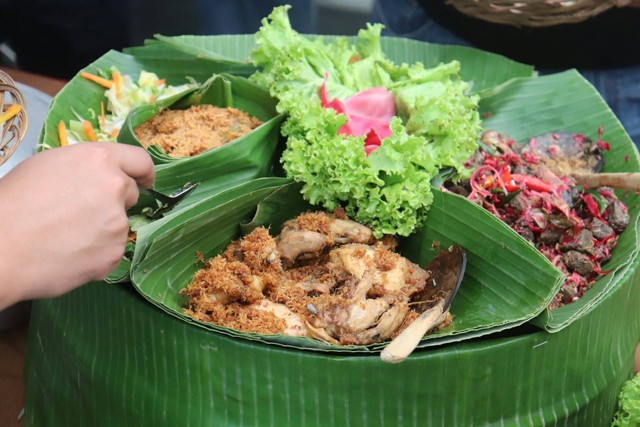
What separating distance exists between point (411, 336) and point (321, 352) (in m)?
0.21

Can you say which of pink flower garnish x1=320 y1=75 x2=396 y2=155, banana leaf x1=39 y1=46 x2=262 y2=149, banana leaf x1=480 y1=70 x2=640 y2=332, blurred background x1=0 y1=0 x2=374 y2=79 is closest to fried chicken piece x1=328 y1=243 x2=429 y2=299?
pink flower garnish x1=320 y1=75 x2=396 y2=155

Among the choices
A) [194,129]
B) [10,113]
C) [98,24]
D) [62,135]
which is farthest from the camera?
[98,24]

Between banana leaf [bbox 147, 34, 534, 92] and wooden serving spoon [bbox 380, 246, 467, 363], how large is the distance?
105 centimetres

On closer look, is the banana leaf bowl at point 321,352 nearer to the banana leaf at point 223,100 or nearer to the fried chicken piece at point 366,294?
the fried chicken piece at point 366,294

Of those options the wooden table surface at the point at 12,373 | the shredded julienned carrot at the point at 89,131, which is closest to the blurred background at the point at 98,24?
the shredded julienned carrot at the point at 89,131

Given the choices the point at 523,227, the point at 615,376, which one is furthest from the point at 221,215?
the point at 615,376

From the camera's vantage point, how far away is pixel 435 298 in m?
1.84

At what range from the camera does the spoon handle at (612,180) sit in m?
2.10

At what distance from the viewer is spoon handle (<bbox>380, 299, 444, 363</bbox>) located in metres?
1.49

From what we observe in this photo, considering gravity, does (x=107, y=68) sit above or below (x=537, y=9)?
below

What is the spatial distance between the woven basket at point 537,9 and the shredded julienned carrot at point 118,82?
3.92ft

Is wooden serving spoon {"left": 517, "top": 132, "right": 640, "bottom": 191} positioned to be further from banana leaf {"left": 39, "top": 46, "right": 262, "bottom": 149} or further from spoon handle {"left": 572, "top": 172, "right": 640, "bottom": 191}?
banana leaf {"left": 39, "top": 46, "right": 262, "bottom": 149}

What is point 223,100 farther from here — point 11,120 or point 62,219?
point 62,219

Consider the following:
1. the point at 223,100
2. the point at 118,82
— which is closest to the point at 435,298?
the point at 223,100
